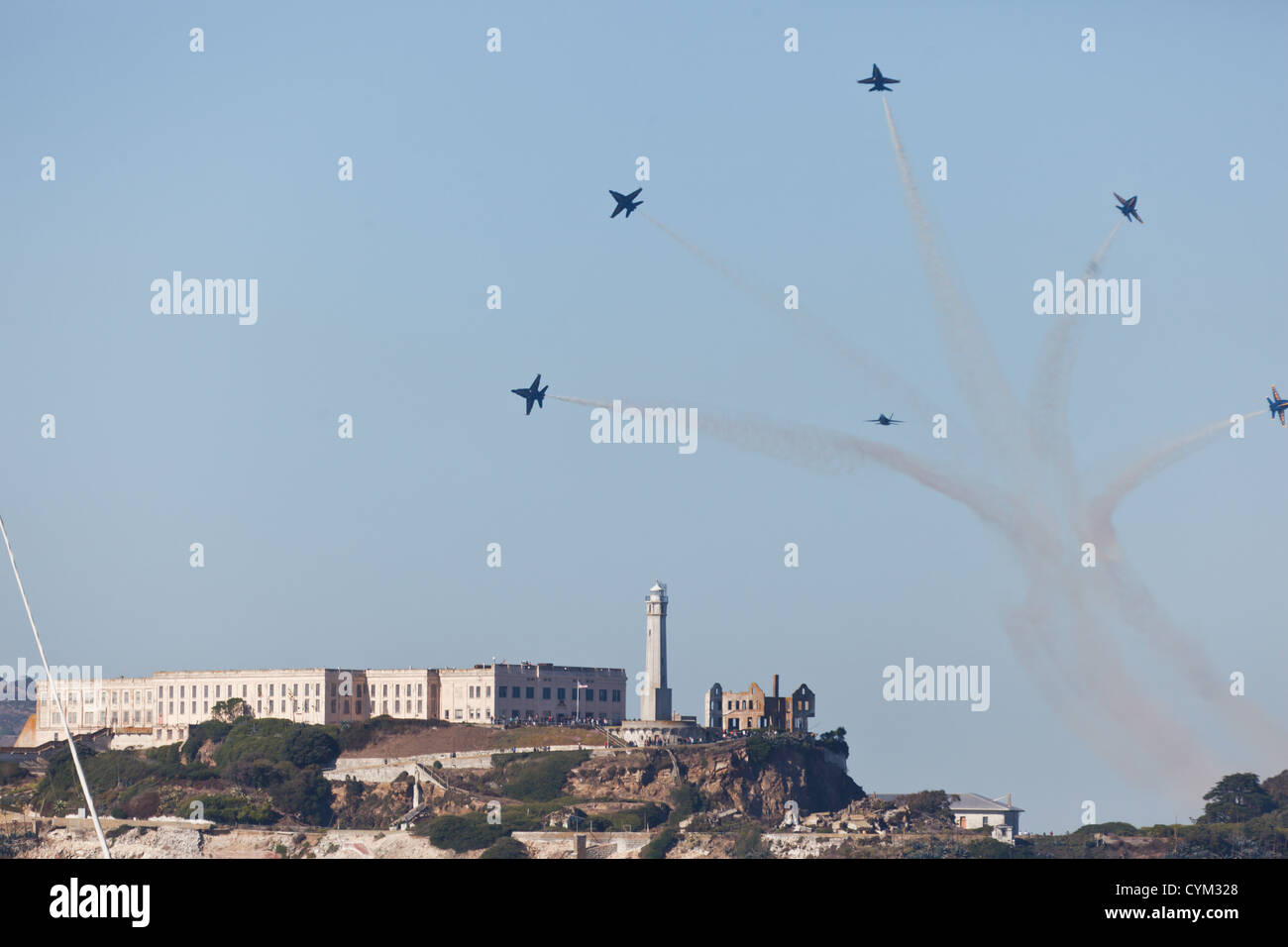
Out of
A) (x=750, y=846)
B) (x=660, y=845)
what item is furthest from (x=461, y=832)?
(x=750, y=846)

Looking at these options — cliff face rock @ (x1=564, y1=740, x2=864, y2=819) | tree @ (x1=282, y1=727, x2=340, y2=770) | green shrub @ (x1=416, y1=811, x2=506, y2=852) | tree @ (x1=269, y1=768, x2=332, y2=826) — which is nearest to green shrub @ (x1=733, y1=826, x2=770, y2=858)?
cliff face rock @ (x1=564, y1=740, x2=864, y2=819)

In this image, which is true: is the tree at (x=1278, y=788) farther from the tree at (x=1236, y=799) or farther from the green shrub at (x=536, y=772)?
the green shrub at (x=536, y=772)

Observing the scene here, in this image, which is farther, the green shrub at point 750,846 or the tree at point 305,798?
the tree at point 305,798

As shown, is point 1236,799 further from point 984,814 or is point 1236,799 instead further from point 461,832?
point 461,832

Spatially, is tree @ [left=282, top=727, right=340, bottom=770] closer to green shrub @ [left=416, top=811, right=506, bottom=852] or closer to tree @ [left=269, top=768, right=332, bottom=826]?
tree @ [left=269, top=768, right=332, bottom=826]

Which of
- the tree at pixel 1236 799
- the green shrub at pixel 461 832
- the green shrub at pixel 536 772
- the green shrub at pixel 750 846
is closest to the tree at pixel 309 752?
the green shrub at pixel 536 772
